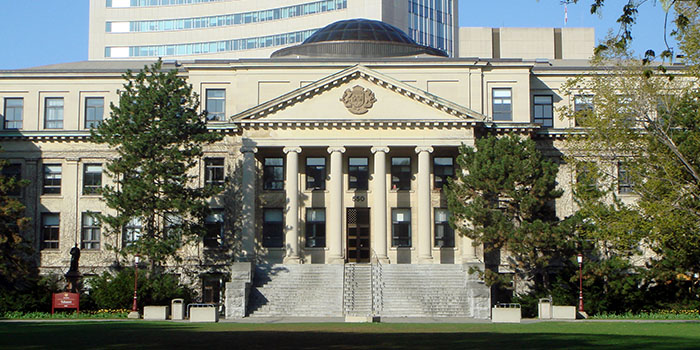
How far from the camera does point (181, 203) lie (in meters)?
51.6

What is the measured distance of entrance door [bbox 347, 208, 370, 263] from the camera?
59969 millimetres

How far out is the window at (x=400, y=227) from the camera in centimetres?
6038

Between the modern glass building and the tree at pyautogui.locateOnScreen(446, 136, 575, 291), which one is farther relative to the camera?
the modern glass building

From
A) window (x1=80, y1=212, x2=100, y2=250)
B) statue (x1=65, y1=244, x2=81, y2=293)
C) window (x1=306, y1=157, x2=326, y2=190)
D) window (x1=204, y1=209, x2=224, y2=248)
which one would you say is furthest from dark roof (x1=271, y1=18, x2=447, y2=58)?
statue (x1=65, y1=244, x2=81, y2=293)

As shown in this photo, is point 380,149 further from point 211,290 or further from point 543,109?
point 211,290

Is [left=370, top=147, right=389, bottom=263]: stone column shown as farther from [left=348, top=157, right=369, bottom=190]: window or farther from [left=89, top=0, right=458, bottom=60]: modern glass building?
[left=89, top=0, right=458, bottom=60]: modern glass building

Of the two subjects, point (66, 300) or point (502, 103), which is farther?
point (502, 103)

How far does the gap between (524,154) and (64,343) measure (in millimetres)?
32548

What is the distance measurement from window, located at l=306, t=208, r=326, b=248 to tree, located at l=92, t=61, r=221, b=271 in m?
8.32

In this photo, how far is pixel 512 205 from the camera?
5256cm

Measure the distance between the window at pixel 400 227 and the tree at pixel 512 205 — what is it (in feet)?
24.2

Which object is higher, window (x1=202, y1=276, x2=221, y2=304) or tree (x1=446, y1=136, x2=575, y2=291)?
tree (x1=446, y1=136, x2=575, y2=291)

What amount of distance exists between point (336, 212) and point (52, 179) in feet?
64.8

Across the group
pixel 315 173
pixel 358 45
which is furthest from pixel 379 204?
pixel 358 45
